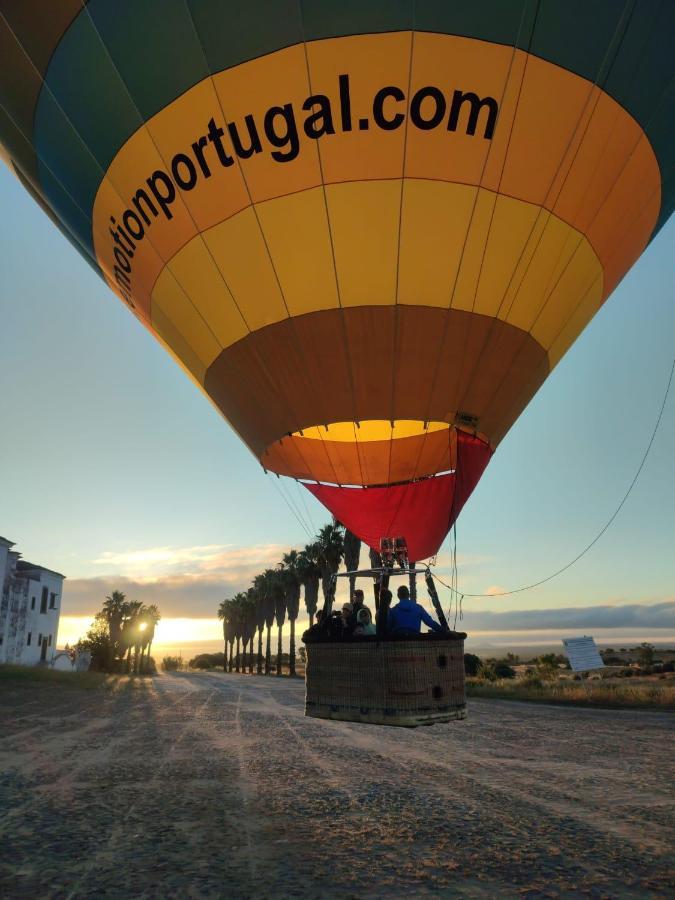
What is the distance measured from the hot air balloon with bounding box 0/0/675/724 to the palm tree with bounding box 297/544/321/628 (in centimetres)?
4382

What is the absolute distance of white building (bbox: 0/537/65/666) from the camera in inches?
1761

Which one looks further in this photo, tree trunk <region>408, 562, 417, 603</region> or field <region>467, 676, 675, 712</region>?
field <region>467, 676, 675, 712</region>

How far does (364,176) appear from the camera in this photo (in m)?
7.34

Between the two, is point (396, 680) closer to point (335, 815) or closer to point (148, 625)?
point (335, 815)

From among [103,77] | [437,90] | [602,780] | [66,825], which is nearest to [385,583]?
[66,825]

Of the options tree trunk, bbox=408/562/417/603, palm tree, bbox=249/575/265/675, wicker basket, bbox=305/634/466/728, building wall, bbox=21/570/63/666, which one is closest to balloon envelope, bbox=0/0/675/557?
tree trunk, bbox=408/562/417/603

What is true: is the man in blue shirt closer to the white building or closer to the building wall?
the white building

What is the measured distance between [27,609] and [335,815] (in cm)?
4958

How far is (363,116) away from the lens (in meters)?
7.00

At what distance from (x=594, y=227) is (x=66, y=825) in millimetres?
9240

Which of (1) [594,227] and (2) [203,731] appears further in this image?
(2) [203,731]

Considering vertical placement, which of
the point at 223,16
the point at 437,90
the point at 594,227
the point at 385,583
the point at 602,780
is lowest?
the point at 602,780

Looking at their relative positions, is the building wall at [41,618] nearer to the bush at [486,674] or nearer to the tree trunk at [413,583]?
the bush at [486,674]

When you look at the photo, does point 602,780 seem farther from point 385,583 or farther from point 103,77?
point 103,77
